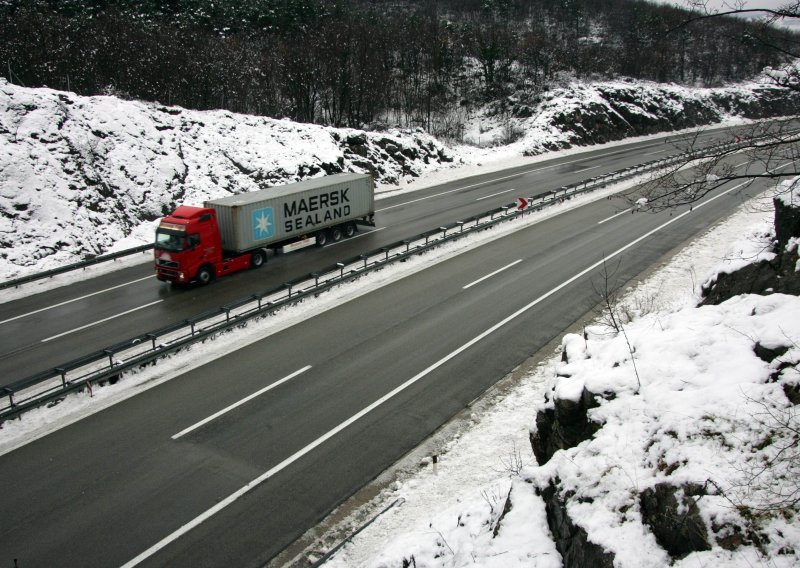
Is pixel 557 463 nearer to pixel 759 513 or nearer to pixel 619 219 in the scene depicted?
pixel 759 513

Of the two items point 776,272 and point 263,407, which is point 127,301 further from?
point 776,272

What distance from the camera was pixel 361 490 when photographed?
39.0 feet

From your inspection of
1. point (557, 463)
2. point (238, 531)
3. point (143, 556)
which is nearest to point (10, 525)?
point (143, 556)

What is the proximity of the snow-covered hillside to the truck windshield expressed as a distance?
8042 millimetres

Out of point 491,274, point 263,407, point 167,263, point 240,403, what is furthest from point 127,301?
point 491,274

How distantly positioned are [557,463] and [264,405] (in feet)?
27.6

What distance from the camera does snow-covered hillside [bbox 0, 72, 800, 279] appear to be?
29.7 m

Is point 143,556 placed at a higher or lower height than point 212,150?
lower

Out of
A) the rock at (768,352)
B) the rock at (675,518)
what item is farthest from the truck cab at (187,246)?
the rock at (768,352)

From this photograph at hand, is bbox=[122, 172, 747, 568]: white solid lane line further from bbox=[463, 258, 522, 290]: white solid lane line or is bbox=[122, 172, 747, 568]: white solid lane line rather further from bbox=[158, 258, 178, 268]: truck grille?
bbox=[158, 258, 178, 268]: truck grille

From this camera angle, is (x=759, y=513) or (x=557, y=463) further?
(x=557, y=463)

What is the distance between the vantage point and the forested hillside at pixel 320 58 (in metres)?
45.6

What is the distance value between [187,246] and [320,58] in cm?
4192

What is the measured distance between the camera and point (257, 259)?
26.4 metres
